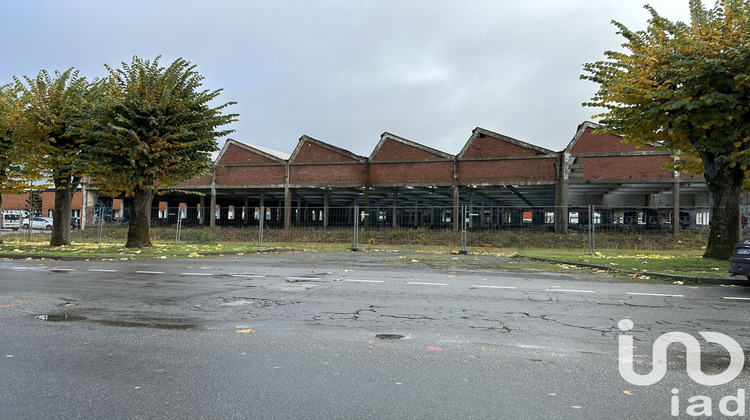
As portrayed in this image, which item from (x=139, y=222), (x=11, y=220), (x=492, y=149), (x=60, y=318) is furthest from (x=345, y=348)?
(x=11, y=220)

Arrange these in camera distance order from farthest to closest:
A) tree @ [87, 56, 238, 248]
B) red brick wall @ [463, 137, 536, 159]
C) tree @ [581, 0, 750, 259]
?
red brick wall @ [463, 137, 536, 159] < tree @ [87, 56, 238, 248] < tree @ [581, 0, 750, 259]

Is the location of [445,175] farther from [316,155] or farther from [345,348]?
[345,348]

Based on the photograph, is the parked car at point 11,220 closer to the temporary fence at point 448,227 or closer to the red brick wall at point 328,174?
the temporary fence at point 448,227

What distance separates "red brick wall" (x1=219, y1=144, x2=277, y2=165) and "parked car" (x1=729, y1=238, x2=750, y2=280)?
3275 cm

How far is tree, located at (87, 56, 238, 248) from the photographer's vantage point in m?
18.6

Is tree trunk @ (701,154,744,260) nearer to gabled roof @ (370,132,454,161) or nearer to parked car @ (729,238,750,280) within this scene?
parked car @ (729,238,750,280)

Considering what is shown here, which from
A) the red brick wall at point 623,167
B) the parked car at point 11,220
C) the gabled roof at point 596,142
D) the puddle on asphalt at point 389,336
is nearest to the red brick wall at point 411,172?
the gabled roof at point 596,142

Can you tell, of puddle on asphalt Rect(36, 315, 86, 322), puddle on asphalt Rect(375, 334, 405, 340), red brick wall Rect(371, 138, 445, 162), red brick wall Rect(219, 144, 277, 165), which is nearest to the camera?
puddle on asphalt Rect(375, 334, 405, 340)

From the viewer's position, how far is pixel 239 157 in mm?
39594

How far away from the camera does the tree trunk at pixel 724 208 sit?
15750 mm

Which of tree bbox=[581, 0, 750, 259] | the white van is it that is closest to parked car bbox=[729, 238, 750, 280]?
tree bbox=[581, 0, 750, 259]

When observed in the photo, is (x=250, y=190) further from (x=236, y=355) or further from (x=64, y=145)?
(x=236, y=355)

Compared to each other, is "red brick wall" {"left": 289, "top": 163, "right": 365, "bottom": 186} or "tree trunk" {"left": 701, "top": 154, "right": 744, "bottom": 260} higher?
"red brick wall" {"left": 289, "top": 163, "right": 365, "bottom": 186}

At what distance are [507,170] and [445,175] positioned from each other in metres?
4.23
